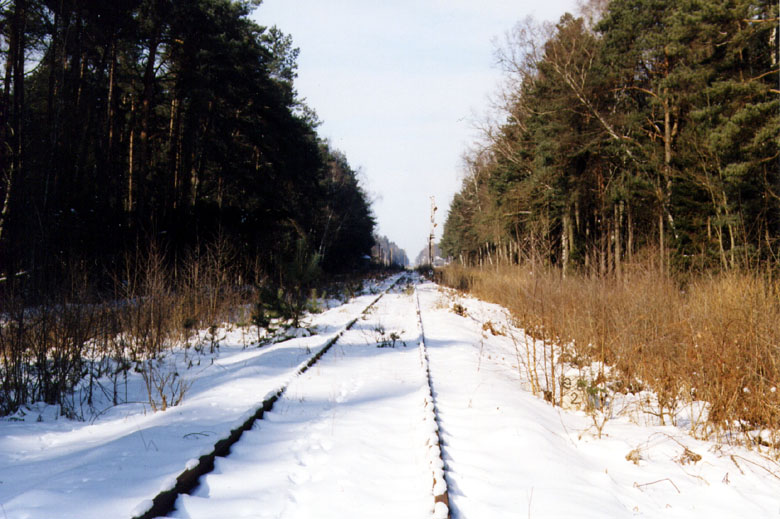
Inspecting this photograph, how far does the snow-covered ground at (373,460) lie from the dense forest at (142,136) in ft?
19.2

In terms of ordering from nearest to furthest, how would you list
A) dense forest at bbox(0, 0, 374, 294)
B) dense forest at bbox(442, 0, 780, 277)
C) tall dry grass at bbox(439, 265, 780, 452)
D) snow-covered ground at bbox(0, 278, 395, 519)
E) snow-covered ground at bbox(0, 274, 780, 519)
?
snow-covered ground at bbox(0, 278, 395, 519) → snow-covered ground at bbox(0, 274, 780, 519) → tall dry grass at bbox(439, 265, 780, 452) → dense forest at bbox(0, 0, 374, 294) → dense forest at bbox(442, 0, 780, 277)

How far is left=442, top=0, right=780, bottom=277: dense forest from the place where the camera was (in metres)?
15.2

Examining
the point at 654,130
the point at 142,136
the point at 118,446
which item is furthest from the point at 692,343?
the point at 654,130

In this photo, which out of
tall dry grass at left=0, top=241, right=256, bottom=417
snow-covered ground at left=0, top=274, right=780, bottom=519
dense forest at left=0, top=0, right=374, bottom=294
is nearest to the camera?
snow-covered ground at left=0, top=274, right=780, bottom=519

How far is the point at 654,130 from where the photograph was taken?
848 inches

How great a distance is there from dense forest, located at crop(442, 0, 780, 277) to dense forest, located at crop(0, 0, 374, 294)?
1222 centimetres

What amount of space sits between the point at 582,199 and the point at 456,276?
911cm

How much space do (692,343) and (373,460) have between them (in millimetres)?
4071

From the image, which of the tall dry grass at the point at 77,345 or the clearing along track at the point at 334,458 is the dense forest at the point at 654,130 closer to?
the clearing along track at the point at 334,458

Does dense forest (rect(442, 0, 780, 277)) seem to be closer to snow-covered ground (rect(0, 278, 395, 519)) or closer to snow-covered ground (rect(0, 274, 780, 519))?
snow-covered ground (rect(0, 274, 780, 519))

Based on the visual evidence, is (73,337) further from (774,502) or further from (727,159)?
(727,159)

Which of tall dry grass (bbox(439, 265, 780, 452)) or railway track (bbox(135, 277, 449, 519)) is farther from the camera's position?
tall dry grass (bbox(439, 265, 780, 452))

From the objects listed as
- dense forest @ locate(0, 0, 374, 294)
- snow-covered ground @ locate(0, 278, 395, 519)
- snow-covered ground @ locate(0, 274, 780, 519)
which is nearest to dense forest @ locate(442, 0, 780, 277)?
snow-covered ground @ locate(0, 274, 780, 519)

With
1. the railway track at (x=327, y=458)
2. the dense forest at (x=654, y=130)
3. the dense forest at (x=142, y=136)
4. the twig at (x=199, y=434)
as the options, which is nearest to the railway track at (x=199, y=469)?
the railway track at (x=327, y=458)
